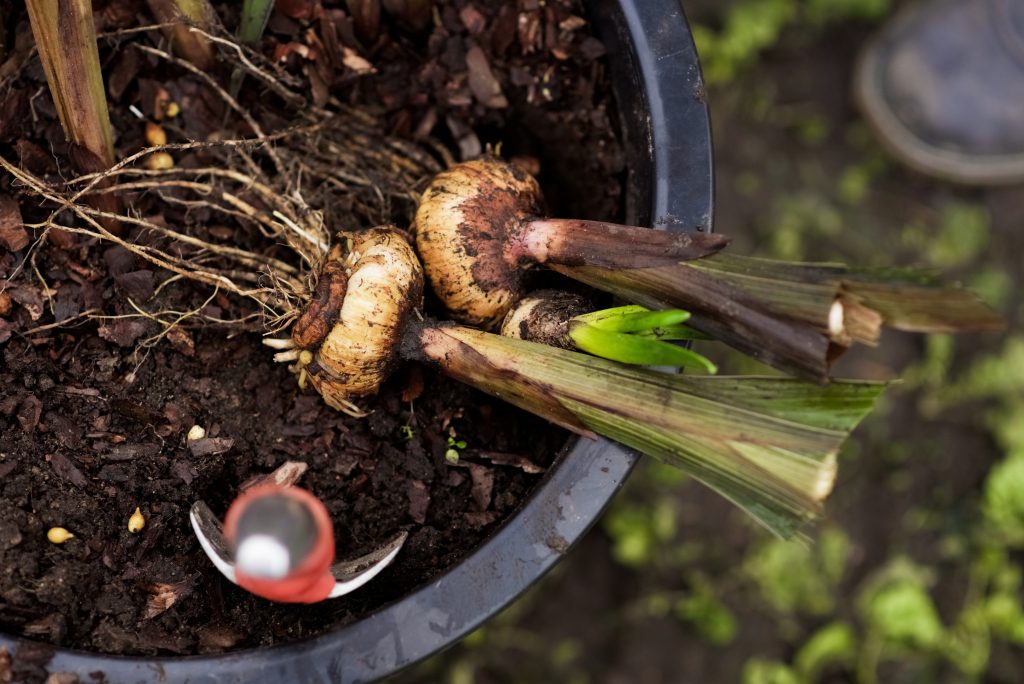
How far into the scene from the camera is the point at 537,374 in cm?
Result: 89

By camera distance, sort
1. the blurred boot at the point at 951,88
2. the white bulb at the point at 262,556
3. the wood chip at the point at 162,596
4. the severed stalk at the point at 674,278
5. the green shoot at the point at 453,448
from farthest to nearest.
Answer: the blurred boot at the point at 951,88, the green shoot at the point at 453,448, the wood chip at the point at 162,596, the severed stalk at the point at 674,278, the white bulb at the point at 262,556

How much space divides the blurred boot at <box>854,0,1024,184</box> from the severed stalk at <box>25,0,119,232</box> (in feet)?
5.42

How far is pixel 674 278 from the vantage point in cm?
85

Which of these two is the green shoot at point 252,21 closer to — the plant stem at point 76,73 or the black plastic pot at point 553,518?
the plant stem at point 76,73

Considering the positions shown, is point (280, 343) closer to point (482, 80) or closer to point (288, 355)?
point (288, 355)

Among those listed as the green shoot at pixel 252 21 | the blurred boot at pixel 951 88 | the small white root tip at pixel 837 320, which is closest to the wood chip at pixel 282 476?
the green shoot at pixel 252 21

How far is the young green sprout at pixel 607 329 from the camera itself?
79 centimetres

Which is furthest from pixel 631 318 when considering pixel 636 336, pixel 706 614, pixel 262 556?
pixel 706 614

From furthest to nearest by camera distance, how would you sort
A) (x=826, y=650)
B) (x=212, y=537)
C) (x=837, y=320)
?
(x=826, y=650) → (x=212, y=537) → (x=837, y=320)

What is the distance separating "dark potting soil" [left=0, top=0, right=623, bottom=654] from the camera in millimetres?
890

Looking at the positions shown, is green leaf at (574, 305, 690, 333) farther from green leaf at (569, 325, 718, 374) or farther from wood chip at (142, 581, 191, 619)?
wood chip at (142, 581, 191, 619)

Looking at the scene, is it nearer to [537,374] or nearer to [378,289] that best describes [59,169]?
[378,289]

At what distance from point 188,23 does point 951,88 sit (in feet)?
6.06

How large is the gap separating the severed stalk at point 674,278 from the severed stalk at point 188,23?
33 cm
